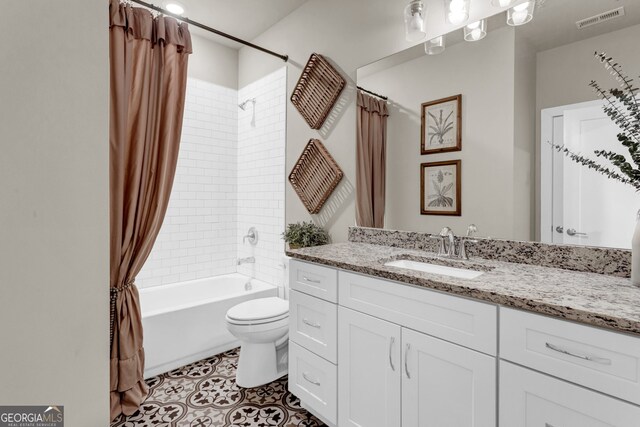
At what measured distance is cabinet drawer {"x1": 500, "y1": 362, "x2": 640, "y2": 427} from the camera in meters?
0.86

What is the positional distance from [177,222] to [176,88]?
143cm

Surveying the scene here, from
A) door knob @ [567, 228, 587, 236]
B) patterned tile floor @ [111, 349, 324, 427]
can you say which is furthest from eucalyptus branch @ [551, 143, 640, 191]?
patterned tile floor @ [111, 349, 324, 427]

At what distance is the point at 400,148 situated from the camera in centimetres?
201

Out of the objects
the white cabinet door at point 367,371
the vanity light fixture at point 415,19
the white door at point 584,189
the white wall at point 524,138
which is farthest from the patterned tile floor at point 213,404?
the vanity light fixture at point 415,19

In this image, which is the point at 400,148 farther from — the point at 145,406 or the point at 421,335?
the point at 145,406

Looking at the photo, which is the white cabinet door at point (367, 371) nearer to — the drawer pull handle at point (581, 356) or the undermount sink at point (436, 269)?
the undermount sink at point (436, 269)

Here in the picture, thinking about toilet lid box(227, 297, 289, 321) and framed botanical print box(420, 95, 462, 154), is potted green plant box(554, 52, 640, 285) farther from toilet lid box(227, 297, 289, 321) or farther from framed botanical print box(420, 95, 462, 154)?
toilet lid box(227, 297, 289, 321)

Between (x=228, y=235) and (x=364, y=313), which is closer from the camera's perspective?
(x=364, y=313)

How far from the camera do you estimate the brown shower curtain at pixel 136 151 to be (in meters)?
1.89

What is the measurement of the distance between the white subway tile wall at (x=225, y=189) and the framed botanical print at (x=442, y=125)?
58.1 inches

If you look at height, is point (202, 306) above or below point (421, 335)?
below
